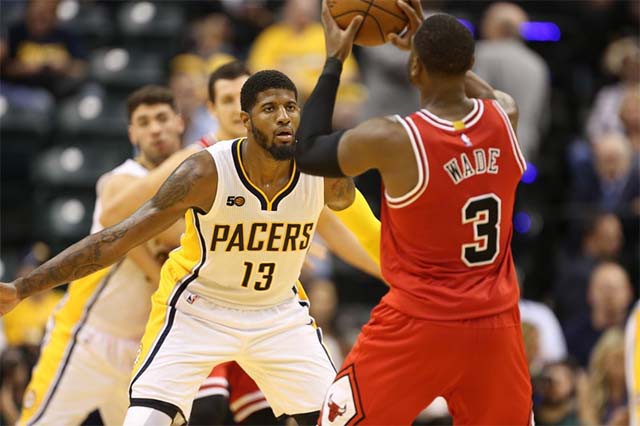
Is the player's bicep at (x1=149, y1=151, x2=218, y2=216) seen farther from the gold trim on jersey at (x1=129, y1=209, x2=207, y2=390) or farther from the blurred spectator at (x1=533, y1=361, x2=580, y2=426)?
the blurred spectator at (x1=533, y1=361, x2=580, y2=426)

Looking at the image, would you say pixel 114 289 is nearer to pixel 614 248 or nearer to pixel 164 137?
pixel 164 137

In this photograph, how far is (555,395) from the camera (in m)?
9.53

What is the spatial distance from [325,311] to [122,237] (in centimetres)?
488

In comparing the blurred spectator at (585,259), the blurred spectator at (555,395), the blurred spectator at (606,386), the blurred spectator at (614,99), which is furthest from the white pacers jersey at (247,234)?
the blurred spectator at (614,99)

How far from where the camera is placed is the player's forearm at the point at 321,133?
202 inches

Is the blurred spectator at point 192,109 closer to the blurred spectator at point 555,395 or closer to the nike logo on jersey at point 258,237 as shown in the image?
the blurred spectator at point 555,395

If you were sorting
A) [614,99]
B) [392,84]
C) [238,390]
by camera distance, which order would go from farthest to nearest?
[614,99]
[392,84]
[238,390]

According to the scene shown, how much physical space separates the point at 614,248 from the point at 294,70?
12.7 feet

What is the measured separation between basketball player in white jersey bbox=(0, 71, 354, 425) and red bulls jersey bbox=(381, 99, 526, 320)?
910mm

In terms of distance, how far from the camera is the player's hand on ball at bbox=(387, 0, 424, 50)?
562 cm

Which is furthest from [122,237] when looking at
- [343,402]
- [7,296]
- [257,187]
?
[343,402]

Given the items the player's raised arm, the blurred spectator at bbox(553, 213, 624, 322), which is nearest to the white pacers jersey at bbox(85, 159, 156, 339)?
the player's raised arm

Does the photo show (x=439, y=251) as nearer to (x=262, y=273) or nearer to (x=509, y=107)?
(x=509, y=107)

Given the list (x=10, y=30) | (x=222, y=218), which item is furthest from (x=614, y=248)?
(x=10, y=30)
